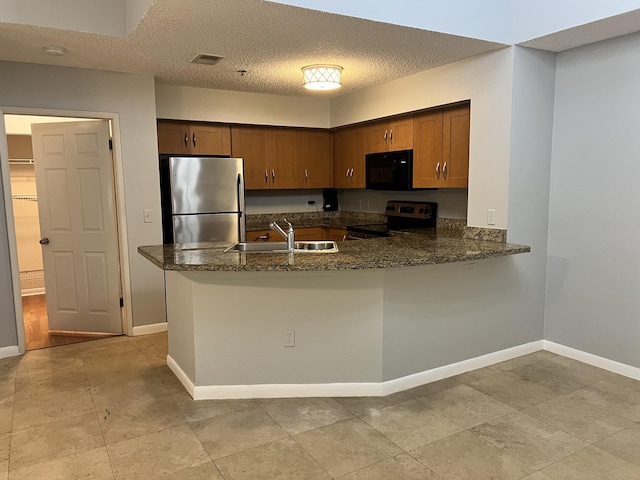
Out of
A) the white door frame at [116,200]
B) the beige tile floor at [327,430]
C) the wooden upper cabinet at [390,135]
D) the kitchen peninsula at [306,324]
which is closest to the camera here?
the beige tile floor at [327,430]

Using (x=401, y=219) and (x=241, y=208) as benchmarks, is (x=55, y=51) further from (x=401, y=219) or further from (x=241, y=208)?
(x=401, y=219)

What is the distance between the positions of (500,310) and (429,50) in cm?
198

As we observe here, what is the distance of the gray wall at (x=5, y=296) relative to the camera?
3605mm

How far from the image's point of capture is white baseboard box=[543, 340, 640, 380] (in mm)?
3206

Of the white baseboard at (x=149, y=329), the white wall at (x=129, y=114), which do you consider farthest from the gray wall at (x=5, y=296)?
the white baseboard at (x=149, y=329)

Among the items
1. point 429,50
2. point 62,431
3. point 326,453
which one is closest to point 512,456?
point 326,453

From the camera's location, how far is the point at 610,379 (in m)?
3.18

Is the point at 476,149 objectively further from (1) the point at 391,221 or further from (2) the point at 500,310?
(1) the point at 391,221

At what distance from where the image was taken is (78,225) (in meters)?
4.11

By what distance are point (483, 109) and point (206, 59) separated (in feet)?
6.98

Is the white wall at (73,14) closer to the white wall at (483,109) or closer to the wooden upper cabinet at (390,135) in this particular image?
the white wall at (483,109)

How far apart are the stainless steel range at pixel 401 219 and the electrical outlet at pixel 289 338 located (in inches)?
70.2

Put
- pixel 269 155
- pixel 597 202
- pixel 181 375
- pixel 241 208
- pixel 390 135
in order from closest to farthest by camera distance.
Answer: pixel 181 375, pixel 597 202, pixel 241 208, pixel 390 135, pixel 269 155

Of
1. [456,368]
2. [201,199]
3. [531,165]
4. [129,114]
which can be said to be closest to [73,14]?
[129,114]
